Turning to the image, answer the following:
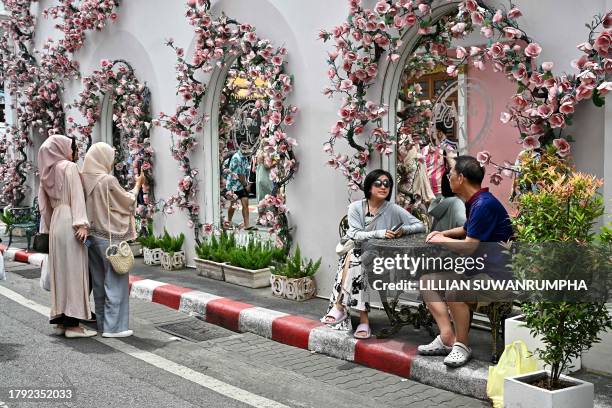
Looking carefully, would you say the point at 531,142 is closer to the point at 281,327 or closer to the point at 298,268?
the point at 281,327

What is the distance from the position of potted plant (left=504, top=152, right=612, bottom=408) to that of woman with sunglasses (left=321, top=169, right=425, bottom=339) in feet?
6.13

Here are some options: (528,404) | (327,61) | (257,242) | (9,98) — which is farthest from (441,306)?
(9,98)

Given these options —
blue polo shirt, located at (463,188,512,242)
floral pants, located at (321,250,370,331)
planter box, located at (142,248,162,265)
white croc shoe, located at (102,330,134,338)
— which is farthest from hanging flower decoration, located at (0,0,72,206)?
blue polo shirt, located at (463,188,512,242)

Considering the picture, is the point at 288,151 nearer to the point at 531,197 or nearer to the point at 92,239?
the point at 92,239

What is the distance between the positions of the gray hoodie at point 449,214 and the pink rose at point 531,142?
0.83 metres

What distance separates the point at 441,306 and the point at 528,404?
134 cm

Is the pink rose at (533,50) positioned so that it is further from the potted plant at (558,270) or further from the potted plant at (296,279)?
the potted plant at (296,279)

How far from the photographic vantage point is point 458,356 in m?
5.10

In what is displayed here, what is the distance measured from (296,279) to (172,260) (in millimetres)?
2760

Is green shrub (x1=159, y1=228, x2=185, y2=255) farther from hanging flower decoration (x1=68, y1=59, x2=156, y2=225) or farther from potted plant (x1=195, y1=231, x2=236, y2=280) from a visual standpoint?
hanging flower decoration (x1=68, y1=59, x2=156, y2=225)

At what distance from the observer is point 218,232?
31.7ft

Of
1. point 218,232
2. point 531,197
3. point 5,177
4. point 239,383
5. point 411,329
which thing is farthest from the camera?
point 5,177

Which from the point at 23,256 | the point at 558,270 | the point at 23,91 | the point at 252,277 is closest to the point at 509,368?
the point at 558,270

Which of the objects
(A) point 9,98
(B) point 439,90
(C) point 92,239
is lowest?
(C) point 92,239
